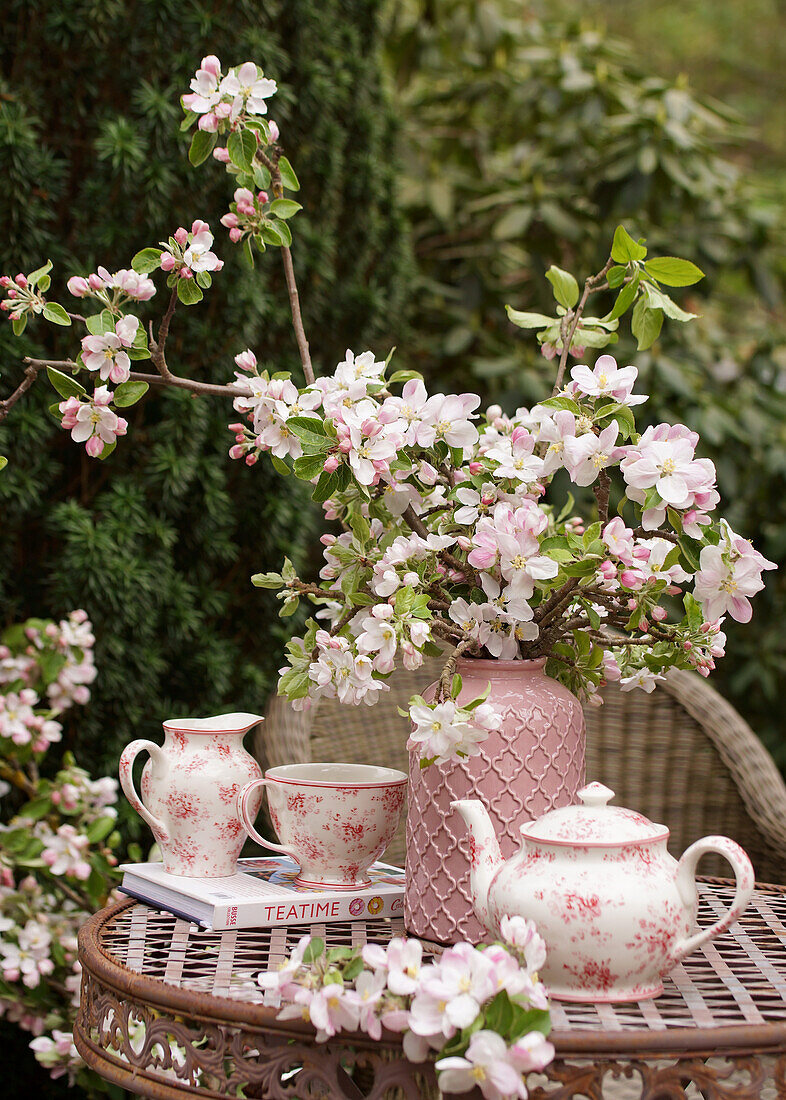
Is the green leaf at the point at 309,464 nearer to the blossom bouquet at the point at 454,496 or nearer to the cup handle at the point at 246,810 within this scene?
the blossom bouquet at the point at 454,496

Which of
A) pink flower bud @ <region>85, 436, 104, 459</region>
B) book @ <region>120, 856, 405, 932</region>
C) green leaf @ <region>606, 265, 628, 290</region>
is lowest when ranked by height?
book @ <region>120, 856, 405, 932</region>

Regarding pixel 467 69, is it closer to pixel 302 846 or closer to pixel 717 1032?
pixel 302 846

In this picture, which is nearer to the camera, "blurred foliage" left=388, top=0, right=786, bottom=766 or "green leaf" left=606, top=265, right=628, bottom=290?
"green leaf" left=606, top=265, right=628, bottom=290

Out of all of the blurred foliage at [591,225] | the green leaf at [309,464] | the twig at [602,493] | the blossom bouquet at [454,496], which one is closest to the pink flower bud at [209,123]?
the blossom bouquet at [454,496]

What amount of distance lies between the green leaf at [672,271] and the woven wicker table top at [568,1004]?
632mm

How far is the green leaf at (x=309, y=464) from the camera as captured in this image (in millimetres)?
943

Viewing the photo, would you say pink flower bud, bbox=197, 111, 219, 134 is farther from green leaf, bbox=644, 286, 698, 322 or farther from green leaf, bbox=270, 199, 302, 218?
green leaf, bbox=644, 286, 698, 322

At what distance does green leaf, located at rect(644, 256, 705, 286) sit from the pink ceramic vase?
0.39 meters

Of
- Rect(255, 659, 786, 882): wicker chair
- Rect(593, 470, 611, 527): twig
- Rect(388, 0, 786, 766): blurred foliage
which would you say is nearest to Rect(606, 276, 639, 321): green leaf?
Rect(593, 470, 611, 527): twig

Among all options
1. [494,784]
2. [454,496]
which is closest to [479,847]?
[494,784]

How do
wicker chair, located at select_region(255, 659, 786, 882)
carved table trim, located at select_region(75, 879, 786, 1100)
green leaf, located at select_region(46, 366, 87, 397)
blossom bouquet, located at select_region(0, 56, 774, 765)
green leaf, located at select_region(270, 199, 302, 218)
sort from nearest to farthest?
carved table trim, located at select_region(75, 879, 786, 1100), blossom bouquet, located at select_region(0, 56, 774, 765), green leaf, located at select_region(46, 366, 87, 397), green leaf, located at select_region(270, 199, 302, 218), wicker chair, located at select_region(255, 659, 786, 882)

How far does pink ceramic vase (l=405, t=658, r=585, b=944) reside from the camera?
3.27 feet

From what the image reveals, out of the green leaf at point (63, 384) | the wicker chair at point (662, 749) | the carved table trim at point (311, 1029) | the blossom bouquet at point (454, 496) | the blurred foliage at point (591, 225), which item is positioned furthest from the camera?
the blurred foliage at point (591, 225)

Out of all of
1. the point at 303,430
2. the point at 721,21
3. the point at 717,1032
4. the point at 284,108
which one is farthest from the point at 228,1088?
the point at 721,21
